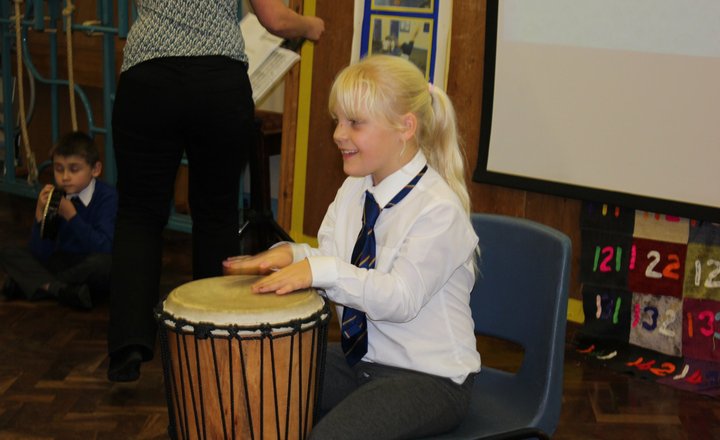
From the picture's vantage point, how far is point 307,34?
9.09 feet

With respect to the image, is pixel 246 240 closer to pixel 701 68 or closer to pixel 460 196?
pixel 701 68

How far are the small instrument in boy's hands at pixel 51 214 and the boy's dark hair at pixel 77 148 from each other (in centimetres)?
17

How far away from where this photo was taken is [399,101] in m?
1.78

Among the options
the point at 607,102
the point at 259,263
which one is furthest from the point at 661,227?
the point at 259,263

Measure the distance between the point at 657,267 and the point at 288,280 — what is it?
1825 mm

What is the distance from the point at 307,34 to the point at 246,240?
5.45ft

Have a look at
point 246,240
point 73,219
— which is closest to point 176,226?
point 246,240

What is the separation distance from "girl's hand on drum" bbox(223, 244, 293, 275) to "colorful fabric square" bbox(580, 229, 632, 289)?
1641 millimetres

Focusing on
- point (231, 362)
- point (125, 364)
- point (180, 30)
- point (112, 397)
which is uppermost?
point (180, 30)

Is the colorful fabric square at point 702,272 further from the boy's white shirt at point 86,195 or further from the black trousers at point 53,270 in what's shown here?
the boy's white shirt at point 86,195

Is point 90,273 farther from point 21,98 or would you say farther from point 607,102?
point 607,102

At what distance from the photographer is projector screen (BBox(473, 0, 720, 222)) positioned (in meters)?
2.85

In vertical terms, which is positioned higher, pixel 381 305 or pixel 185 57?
pixel 185 57

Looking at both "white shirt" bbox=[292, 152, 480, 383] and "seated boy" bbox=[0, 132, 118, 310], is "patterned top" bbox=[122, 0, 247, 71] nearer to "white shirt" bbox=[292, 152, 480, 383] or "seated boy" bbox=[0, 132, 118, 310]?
"white shirt" bbox=[292, 152, 480, 383]
